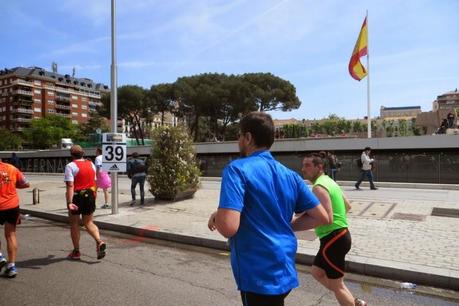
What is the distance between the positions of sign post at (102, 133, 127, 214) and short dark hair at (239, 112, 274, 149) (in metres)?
8.60

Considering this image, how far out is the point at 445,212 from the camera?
10938 millimetres

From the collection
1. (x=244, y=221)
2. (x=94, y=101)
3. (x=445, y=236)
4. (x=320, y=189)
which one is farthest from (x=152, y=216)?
(x=94, y=101)

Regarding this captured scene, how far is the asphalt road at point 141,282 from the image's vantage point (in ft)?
15.8

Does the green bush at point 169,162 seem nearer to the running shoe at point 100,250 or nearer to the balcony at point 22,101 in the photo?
the running shoe at point 100,250

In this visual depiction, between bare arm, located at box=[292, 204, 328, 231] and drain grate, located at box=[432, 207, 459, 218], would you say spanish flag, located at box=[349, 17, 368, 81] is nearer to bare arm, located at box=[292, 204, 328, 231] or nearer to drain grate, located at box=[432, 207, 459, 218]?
drain grate, located at box=[432, 207, 459, 218]

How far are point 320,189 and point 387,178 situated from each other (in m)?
19.3

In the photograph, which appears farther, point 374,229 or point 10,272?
point 374,229

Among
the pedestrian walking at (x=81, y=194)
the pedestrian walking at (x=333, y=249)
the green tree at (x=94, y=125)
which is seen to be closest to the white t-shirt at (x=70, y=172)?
the pedestrian walking at (x=81, y=194)

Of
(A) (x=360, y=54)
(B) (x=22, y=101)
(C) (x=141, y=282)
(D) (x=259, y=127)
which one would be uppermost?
(B) (x=22, y=101)

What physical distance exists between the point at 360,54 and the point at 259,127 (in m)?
25.3

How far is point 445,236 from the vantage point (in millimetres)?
7797

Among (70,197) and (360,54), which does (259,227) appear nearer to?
(70,197)

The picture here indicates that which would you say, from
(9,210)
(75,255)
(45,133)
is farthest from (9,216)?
(45,133)

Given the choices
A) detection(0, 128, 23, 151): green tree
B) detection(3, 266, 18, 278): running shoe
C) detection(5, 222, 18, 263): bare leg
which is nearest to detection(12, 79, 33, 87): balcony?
detection(0, 128, 23, 151): green tree
